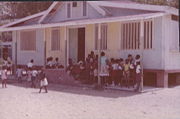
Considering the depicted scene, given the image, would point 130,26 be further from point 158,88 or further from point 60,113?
point 60,113

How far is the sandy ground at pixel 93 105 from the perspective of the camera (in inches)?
297

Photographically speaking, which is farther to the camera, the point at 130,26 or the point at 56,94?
the point at 130,26

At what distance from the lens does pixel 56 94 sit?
1136cm

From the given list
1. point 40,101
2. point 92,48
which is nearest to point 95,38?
point 92,48

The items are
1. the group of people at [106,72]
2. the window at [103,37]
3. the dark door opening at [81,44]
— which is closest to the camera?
the group of people at [106,72]

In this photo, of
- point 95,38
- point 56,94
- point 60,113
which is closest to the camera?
point 60,113

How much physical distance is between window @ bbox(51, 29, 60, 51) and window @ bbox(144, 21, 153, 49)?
17.7ft

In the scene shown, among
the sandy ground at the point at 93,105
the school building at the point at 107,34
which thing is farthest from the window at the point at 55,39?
the sandy ground at the point at 93,105

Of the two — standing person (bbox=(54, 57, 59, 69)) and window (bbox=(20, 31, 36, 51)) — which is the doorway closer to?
standing person (bbox=(54, 57, 59, 69))

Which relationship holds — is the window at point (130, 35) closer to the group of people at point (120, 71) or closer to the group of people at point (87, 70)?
the group of people at point (120, 71)

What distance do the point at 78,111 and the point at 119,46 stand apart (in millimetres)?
6757

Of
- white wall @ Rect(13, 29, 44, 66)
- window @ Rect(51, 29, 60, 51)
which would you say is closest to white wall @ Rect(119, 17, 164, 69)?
window @ Rect(51, 29, 60, 51)

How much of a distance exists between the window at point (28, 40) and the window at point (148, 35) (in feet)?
23.8

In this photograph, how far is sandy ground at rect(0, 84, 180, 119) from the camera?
753 cm
